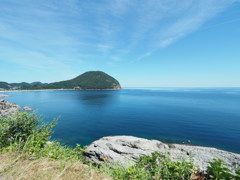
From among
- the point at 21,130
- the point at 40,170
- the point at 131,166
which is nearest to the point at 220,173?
the point at 131,166

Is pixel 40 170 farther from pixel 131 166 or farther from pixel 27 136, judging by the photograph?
pixel 27 136

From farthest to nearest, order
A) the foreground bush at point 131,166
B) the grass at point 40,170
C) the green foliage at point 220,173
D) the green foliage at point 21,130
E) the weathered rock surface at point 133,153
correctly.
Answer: the weathered rock surface at point 133,153, the green foliage at point 21,130, the foreground bush at point 131,166, the grass at point 40,170, the green foliage at point 220,173

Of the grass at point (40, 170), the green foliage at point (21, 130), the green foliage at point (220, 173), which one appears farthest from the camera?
the green foliage at point (21, 130)

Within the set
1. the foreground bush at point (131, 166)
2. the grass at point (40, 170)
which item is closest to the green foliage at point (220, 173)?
the foreground bush at point (131, 166)

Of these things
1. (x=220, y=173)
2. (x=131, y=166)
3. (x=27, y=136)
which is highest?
(x=220, y=173)

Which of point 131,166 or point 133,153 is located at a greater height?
point 131,166

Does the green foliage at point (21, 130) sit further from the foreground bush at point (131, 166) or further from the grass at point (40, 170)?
the grass at point (40, 170)

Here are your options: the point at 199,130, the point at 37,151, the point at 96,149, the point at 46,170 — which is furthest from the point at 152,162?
the point at 199,130

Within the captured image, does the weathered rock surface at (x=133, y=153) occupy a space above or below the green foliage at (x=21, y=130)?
below

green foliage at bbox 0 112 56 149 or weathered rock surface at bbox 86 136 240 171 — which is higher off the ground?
green foliage at bbox 0 112 56 149

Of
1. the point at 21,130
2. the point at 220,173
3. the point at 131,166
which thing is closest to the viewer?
the point at 220,173

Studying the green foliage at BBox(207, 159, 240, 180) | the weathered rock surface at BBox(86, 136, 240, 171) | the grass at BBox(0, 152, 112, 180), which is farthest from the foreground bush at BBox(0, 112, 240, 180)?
the weathered rock surface at BBox(86, 136, 240, 171)

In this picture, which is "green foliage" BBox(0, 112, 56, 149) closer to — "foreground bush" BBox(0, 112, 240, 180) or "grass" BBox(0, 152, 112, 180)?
"foreground bush" BBox(0, 112, 240, 180)

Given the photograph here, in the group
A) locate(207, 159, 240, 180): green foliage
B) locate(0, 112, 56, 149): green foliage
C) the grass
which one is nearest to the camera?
locate(207, 159, 240, 180): green foliage
